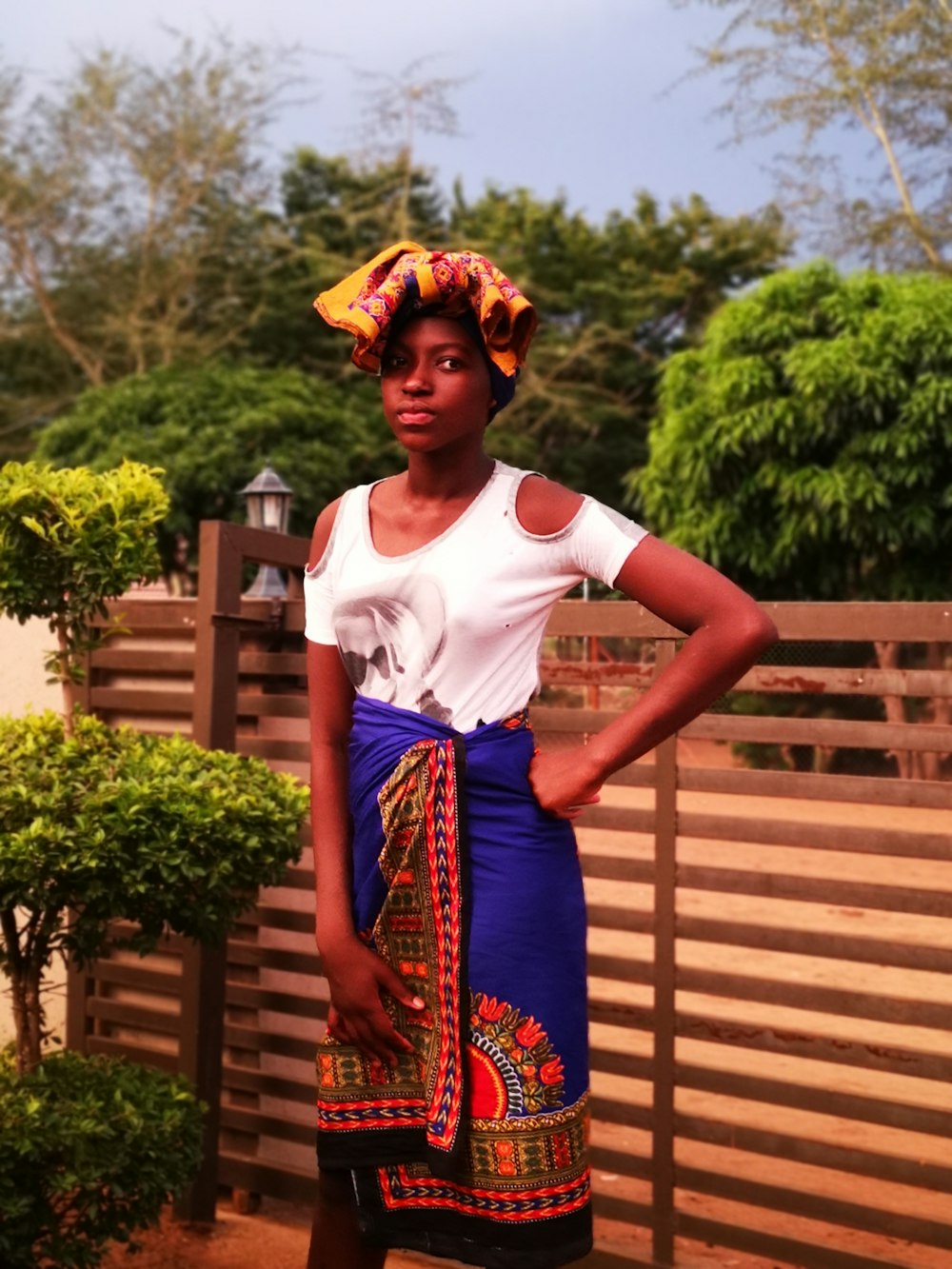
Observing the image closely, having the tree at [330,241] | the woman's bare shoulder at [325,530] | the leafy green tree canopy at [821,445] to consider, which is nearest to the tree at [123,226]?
the tree at [330,241]

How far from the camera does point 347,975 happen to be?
2.39m

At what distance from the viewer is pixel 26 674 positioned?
15.8ft

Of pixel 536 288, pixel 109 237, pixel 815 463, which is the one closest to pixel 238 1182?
pixel 815 463

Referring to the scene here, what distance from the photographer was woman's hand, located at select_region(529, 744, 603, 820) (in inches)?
90.0

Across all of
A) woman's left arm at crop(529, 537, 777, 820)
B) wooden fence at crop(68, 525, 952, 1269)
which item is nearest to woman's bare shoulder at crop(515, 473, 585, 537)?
woman's left arm at crop(529, 537, 777, 820)

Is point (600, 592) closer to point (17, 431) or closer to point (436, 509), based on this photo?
point (436, 509)

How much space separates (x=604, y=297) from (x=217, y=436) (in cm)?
1141

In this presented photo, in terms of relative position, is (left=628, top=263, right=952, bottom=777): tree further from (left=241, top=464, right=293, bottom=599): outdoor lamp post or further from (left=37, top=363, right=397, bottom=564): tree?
(left=241, top=464, right=293, bottom=599): outdoor lamp post

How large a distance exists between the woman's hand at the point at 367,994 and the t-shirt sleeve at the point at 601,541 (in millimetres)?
710

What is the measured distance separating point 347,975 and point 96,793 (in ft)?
3.79

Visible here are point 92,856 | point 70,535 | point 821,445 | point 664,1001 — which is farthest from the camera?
point 821,445

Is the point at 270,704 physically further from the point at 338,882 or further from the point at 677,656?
the point at 677,656

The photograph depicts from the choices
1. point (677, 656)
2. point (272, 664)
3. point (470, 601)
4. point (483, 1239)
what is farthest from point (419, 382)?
point (272, 664)

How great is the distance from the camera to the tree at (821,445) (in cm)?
1554
